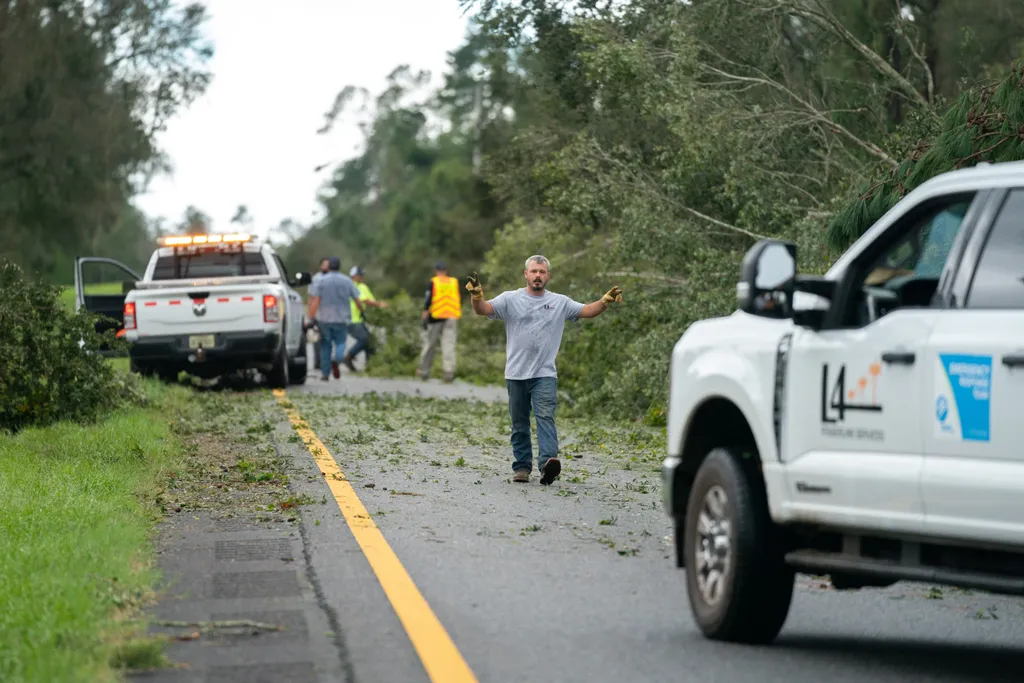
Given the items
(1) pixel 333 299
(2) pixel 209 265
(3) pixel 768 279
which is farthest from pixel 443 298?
(3) pixel 768 279

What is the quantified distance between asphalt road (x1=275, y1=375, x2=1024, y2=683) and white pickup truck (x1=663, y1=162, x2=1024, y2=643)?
1.15ft

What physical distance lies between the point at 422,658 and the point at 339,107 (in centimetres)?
11423

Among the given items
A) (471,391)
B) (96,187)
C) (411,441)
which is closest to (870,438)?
(411,441)

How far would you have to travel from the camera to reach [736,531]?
269 inches

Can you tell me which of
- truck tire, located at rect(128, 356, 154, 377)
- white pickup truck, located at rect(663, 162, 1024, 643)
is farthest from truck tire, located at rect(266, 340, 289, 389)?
white pickup truck, located at rect(663, 162, 1024, 643)

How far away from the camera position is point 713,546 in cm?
716

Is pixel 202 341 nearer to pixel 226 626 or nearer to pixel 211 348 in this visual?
pixel 211 348

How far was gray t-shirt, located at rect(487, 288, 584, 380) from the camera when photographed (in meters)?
13.2

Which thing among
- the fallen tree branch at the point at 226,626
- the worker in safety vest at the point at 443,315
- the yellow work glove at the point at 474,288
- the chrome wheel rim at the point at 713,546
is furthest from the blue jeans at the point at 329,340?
the chrome wheel rim at the point at 713,546

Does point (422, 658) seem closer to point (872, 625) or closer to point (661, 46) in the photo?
point (872, 625)

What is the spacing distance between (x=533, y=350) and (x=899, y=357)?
23.4 ft

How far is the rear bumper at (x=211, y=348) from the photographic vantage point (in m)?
23.9

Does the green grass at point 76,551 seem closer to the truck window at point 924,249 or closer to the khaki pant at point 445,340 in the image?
the truck window at point 924,249

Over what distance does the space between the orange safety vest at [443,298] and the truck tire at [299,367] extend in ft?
7.76
